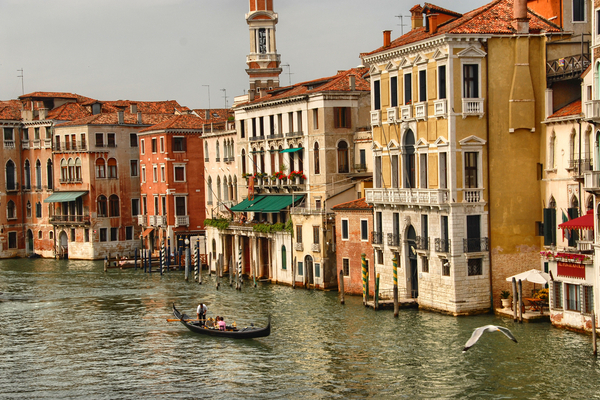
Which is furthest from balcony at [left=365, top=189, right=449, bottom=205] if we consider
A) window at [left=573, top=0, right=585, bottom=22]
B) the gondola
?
window at [left=573, top=0, right=585, bottom=22]

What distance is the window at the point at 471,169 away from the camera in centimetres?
3556

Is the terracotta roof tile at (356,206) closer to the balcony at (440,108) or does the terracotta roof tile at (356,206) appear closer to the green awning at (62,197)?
the balcony at (440,108)

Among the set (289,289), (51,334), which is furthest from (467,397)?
(289,289)

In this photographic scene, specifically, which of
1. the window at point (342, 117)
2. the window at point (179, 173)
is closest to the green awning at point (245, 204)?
the window at point (342, 117)

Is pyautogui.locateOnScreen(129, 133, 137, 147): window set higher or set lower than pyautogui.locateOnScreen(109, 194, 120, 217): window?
higher

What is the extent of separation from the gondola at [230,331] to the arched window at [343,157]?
13973mm

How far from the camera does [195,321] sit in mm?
37094

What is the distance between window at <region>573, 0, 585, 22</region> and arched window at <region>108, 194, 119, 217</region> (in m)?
42.7

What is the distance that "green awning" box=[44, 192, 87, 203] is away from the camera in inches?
2768

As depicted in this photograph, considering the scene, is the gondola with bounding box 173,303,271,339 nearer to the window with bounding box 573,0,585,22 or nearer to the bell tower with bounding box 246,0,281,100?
the window with bounding box 573,0,585,22

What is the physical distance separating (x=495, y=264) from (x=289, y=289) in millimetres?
13972

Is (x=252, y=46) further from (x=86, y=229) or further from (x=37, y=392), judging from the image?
(x=37, y=392)

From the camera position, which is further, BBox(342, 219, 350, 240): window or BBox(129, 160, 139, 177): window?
BBox(129, 160, 139, 177): window

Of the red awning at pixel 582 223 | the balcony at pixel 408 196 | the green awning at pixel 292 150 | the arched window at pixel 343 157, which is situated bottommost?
the red awning at pixel 582 223
